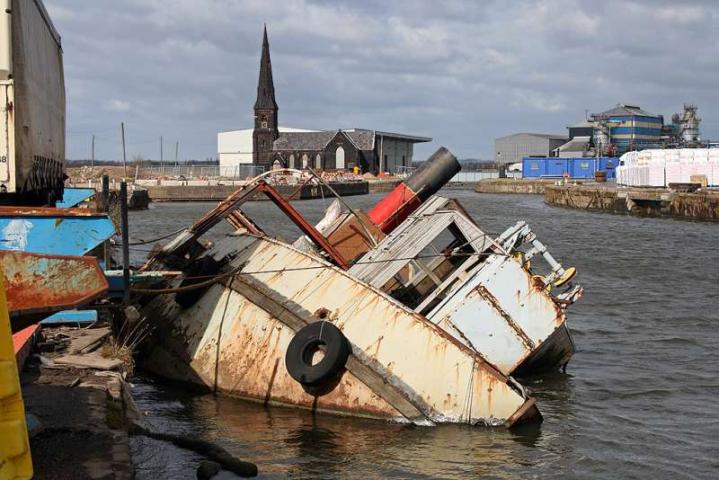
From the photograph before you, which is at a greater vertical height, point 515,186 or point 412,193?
point 515,186

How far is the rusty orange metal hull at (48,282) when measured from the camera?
17.2 ft

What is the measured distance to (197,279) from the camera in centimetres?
1227

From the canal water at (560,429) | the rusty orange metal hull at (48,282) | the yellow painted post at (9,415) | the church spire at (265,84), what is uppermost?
the church spire at (265,84)

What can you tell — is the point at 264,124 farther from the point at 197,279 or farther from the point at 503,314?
the point at 503,314

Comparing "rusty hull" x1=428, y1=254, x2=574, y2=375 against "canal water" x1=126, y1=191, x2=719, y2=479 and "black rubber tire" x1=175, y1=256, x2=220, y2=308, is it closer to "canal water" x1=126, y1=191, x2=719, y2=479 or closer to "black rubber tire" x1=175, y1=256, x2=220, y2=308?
"canal water" x1=126, y1=191, x2=719, y2=479

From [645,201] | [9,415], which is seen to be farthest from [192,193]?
[9,415]

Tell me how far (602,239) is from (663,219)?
14023 mm

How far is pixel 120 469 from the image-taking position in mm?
6570

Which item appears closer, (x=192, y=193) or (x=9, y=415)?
(x=9, y=415)

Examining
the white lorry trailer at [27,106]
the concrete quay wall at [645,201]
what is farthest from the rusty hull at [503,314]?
the concrete quay wall at [645,201]

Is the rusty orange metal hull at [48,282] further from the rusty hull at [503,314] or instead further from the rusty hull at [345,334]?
the rusty hull at [503,314]

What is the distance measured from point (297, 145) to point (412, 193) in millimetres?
89603

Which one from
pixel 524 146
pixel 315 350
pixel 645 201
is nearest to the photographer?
pixel 315 350

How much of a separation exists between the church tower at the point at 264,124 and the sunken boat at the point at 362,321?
305 ft
